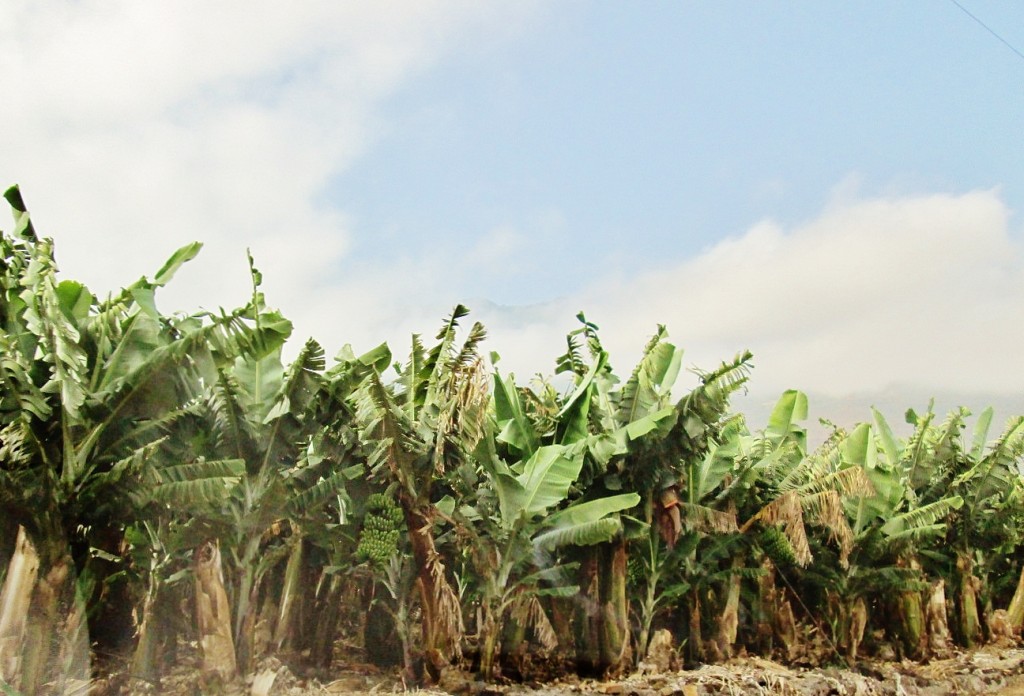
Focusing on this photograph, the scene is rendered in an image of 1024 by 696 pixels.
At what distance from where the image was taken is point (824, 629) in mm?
12250

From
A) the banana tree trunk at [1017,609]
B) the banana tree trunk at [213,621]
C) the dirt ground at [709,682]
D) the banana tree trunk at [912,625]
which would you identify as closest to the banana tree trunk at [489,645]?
the dirt ground at [709,682]

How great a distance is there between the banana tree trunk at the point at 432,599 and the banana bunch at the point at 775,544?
4569mm

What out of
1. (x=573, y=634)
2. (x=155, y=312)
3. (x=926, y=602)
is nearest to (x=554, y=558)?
(x=573, y=634)

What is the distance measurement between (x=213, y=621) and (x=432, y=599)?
6.05 feet

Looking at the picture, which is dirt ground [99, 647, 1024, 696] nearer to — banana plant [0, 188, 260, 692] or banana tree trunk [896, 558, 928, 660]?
banana tree trunk [896, 558, 928, 660]

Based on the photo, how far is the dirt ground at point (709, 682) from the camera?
709 cm

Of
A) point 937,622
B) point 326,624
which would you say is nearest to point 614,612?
point 326,624

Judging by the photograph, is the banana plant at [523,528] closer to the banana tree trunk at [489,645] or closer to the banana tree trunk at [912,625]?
the banana tree trunk at [489,645]

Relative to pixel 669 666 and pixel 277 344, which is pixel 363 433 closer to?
pixel 277 344

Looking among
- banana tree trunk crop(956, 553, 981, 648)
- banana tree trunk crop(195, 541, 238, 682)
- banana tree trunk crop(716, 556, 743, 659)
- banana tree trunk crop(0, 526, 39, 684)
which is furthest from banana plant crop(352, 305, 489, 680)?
banana tree trunk crop(956, 553, 981, 648)

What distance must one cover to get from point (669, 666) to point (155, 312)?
255 inches

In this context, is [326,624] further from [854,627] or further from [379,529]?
[854,627]

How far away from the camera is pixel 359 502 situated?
782 cm

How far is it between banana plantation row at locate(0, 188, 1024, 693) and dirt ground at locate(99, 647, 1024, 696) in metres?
0.20
